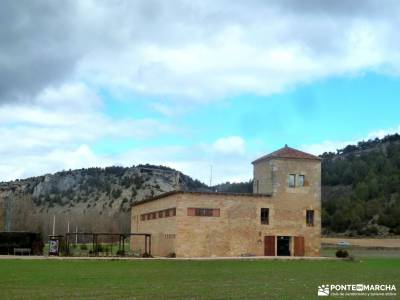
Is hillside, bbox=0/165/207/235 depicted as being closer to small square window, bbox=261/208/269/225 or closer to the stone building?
the stone building

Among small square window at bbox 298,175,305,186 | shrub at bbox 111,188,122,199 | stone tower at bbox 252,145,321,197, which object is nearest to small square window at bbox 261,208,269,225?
stone tower at bbox 252,145,321,197

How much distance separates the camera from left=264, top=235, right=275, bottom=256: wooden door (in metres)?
54.3

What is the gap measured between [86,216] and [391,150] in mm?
68410

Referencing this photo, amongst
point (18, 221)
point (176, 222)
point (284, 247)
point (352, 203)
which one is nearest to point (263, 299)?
point (176, 222)

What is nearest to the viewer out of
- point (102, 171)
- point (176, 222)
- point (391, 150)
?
point (176, 222)

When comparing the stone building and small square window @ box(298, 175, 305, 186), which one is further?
small square window @ box(298, 175, 305, 186)

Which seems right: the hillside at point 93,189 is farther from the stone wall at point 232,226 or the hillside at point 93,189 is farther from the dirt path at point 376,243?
the stone wall at point 232,226

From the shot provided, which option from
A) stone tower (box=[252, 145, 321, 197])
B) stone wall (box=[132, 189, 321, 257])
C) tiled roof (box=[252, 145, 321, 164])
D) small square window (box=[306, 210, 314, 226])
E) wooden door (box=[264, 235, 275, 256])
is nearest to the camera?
stone wall (box=[132, 189, 321, 257])

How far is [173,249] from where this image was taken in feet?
172

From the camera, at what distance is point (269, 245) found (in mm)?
54438

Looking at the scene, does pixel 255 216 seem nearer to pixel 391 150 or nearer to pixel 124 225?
pixel 124 225

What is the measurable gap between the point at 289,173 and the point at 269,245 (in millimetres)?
6803

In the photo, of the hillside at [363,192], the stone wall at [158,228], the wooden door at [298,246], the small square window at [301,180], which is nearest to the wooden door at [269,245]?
the wooden door at [298,246]

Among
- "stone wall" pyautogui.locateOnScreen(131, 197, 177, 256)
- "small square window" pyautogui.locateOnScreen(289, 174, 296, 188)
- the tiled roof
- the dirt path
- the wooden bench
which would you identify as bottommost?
the dirt path
